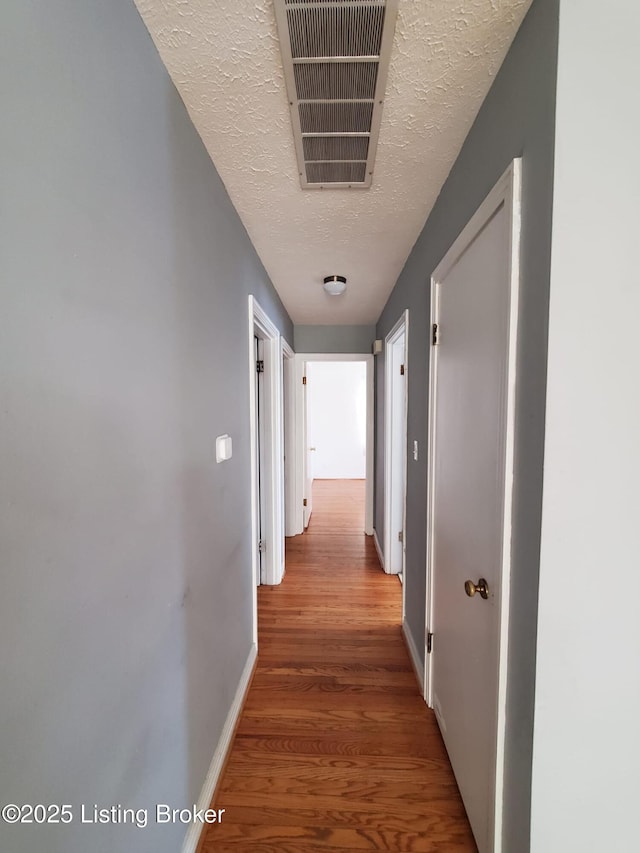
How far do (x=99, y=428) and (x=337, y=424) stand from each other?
6.08 meters

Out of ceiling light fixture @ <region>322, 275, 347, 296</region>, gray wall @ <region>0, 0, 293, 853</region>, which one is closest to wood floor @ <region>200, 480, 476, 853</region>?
gray wall @ <region>0, 0, 293, 853</region>

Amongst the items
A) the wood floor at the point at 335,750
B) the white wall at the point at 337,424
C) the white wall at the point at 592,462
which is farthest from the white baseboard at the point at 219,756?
the white wall at the point at 337,424

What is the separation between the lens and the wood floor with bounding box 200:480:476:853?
108 centimetres

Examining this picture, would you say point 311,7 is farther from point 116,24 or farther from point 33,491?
point 33,491

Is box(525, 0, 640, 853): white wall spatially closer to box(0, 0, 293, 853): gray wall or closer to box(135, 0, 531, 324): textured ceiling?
box(135, 0, 531, 324): textured ceiling

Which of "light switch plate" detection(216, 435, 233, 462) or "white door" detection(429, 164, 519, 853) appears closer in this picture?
"white door" detection(429, 164, 519, 853)

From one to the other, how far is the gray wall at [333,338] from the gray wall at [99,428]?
2395 mm

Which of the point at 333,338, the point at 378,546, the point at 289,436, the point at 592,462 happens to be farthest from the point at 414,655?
the point at 333,338

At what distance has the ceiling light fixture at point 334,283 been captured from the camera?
225cm

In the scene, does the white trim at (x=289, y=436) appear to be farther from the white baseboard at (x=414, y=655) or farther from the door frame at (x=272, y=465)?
the white baseboard at (x=414, y=655)

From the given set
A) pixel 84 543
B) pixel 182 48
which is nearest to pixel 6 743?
pixel 84 543

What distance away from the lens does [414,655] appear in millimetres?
1762

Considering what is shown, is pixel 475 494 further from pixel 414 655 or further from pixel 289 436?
pixel 289 436

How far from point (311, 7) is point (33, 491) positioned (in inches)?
46.3
